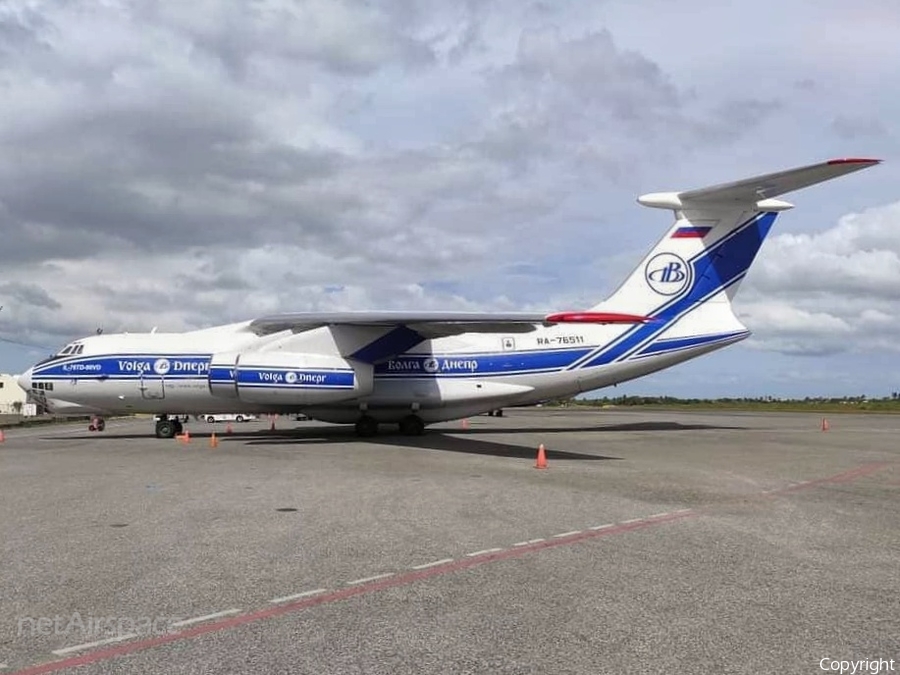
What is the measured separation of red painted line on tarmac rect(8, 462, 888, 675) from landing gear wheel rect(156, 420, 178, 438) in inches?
772

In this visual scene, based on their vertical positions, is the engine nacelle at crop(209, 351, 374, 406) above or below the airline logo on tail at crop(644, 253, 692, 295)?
below

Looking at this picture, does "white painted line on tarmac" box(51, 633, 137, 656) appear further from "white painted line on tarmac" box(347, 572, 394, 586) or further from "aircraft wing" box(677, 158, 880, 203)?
"aircraft wing" box(677, 158, 880, 203)

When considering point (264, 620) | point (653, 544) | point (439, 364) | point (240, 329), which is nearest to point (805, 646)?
point (653, 544)

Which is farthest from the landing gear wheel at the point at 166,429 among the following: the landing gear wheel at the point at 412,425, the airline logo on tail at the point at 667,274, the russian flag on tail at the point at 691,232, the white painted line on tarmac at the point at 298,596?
the white painted line on tarmac at the point at 298,596

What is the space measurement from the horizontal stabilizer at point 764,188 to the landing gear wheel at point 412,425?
987cm

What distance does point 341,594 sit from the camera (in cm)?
600

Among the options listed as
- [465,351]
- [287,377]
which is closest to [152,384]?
[287,377]

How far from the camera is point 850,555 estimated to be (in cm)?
751

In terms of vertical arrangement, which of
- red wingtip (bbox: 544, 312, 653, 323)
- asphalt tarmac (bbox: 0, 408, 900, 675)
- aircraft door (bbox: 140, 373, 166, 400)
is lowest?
asphalt tarmac (bbox: 0, 408, 900, 675)

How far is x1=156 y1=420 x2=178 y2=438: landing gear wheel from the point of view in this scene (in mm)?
25047

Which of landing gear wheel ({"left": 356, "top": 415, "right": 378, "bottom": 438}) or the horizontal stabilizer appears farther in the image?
landing gear wheel ({"left": 356, "top": 415, "right": 378, "bottom": 438})

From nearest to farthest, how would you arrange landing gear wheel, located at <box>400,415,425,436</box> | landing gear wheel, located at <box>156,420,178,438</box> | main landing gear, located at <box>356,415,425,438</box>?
main landing gear, located at <box>356,415,425,438</box>, landing gear wheel, located at <box>400,415,425,436</box>, landing gear wheel, located at <box>156,420,178,438</box>

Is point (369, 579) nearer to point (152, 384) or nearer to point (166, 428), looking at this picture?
point (152, 384)

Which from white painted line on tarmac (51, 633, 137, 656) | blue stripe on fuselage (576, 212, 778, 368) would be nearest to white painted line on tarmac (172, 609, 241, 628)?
white painted line on tarmac (51, 633, 137, 656)
